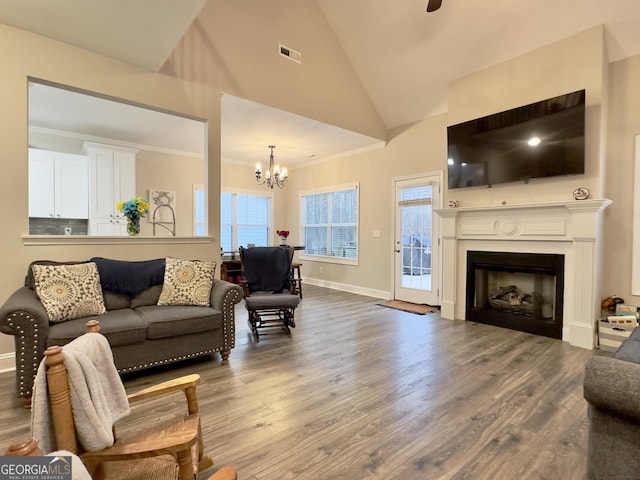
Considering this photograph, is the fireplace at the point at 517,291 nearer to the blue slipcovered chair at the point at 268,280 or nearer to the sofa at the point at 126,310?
the blue slipcovered chair at the point at 268,280

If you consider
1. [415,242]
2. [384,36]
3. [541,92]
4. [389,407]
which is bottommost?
[389,407]

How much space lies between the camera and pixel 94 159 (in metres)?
5.06

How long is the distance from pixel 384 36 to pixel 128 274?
176 inches

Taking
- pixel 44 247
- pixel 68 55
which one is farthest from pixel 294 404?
pixel 68 55

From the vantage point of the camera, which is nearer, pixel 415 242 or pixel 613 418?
pixel 613 418

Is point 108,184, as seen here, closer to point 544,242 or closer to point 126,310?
point 126,310

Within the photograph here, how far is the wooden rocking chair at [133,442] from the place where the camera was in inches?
34.5

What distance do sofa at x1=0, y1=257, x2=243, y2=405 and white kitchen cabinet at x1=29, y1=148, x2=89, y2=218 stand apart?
9.03ft

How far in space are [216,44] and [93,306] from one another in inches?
126

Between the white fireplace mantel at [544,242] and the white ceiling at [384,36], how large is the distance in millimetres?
1873

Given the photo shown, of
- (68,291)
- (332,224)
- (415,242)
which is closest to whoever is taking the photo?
(68,291)

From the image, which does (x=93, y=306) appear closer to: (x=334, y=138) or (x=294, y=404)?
(x=294, y=404)

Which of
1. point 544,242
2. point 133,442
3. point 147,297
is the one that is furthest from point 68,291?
point 544,242

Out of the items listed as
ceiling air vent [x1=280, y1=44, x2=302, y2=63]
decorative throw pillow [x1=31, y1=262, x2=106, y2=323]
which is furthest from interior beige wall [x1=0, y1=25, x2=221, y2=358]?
ceiling air vent [x1=280, y1=44, x2=302, y2=63]
